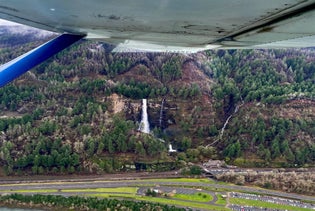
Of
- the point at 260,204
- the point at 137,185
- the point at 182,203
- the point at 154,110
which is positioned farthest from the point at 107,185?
the point at 260,204

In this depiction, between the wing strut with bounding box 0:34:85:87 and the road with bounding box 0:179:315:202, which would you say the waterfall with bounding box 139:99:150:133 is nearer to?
the road with bounding box 0:179:315:202

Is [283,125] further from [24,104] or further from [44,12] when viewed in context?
[44,12]

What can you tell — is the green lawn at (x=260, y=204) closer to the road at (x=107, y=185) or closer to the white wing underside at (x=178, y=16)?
the road at (x=107, y=185)

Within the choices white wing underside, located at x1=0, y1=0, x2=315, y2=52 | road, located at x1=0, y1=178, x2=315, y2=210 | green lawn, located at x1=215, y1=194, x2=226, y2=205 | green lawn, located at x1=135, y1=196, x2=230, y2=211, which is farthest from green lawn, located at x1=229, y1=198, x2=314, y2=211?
white wing underside, located at x1=0, y1=0, x2=315, y2=52

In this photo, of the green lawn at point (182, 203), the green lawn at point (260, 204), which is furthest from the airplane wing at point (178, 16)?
the green lawn at point (260, 204)

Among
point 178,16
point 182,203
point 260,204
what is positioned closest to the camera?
point 178,16

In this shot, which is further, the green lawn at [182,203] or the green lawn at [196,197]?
the green lawn at [196,197]

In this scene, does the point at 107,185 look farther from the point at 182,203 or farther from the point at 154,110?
the point at 154,110

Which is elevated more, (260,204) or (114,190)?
(114,190)
